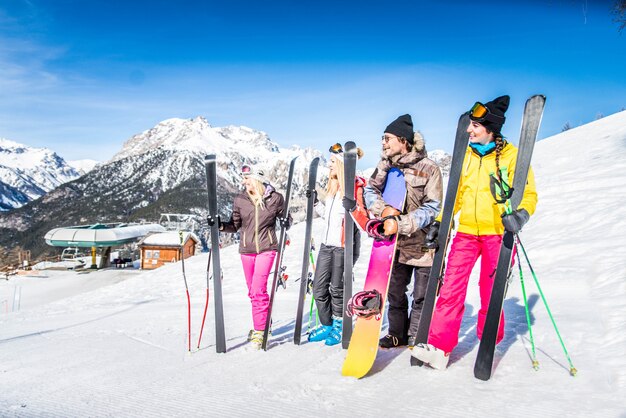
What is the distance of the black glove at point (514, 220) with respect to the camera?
2984 millimetres

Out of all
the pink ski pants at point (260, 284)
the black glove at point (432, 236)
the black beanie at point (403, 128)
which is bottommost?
the pink ski pants at point (260, 284)

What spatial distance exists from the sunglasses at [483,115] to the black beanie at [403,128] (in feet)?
1.86

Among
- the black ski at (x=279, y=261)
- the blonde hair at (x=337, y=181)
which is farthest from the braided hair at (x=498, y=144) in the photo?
the black ski at (x=279, y=261)

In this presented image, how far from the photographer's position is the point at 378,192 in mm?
3873

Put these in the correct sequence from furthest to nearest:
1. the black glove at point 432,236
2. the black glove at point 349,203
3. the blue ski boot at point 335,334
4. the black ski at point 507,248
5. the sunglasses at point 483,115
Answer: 1. the blue ski boot at point 335,334
2. the black glove at point 349,203
3. the black glove at point 432,236
4. the sunglasses at point 483,115
5. the black ski at point 507,248

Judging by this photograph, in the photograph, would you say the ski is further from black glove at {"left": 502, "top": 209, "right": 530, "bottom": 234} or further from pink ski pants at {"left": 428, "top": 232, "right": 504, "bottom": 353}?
black glove at {"left": 502, "top": 209, "right": 530, "bottom": 234}

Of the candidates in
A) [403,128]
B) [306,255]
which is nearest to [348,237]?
[306,255]

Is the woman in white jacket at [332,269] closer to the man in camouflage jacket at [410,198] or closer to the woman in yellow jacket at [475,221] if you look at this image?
the man in camouflage jacket at [410,198]

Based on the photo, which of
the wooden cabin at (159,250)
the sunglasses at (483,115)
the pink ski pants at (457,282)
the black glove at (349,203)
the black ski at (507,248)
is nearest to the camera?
the black ski at (507,248)

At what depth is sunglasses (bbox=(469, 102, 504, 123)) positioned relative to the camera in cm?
327

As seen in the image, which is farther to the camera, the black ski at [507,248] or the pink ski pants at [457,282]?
the pink ski pants at [457,282]

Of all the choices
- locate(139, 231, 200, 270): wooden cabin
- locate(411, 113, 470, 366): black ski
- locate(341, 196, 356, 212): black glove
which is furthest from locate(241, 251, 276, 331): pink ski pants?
locate(139, 231, 200, 270): wooden cabin

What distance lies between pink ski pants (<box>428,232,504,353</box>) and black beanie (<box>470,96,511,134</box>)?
0.86 metres

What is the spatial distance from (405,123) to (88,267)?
33676mm
